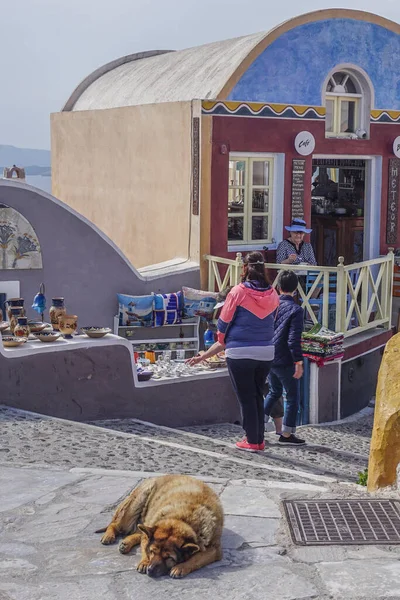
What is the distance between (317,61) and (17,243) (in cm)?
550

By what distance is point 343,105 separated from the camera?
49.2 ft

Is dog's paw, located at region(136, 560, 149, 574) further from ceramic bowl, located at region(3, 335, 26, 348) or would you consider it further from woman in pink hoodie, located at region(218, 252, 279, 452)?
ceramic bowl, located at region(3, 335, 26, 348)

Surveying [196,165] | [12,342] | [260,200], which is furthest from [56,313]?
[260,200]

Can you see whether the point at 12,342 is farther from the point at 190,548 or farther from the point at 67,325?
the point at 190,548

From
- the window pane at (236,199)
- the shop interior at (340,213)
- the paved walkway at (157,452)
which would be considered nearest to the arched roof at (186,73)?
the window pane at (236,199)

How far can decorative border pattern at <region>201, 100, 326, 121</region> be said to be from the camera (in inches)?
527

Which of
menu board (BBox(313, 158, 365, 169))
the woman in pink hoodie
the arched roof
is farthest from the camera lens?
menu board (BBox(313, 158, 365, 169))

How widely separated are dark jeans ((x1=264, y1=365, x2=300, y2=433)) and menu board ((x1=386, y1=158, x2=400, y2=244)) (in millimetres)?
6669

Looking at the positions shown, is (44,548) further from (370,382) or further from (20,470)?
(370,382)

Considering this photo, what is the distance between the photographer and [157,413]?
9961mm

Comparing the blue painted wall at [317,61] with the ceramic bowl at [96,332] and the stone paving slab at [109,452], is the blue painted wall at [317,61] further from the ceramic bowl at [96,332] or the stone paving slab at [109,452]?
the stone paving slab at [109,452]

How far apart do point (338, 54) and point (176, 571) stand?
1133 cm

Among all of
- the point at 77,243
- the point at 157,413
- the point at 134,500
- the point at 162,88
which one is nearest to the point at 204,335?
the point at 77,243

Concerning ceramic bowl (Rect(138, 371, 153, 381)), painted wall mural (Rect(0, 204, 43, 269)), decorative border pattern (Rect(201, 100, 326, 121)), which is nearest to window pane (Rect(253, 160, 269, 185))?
decorative border pattern (Rect(201, 100, 326, 121))
